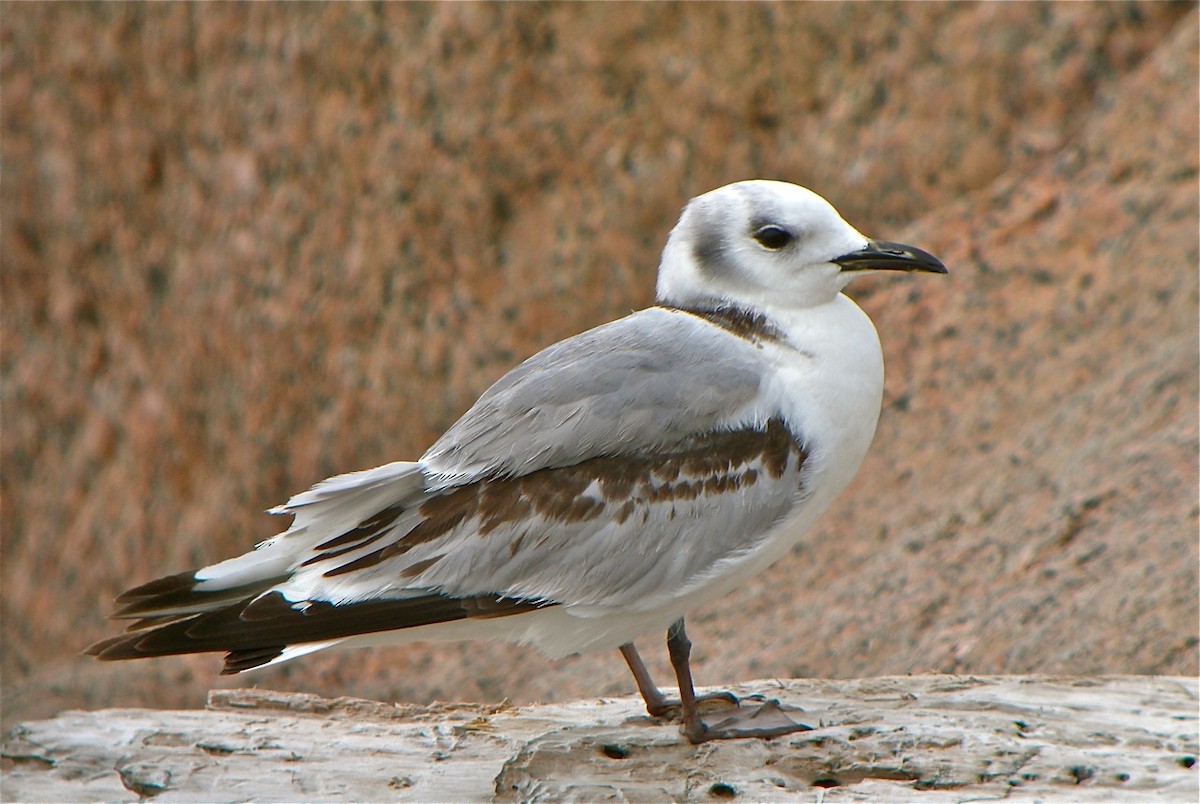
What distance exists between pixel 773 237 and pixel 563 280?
4302 millimetres

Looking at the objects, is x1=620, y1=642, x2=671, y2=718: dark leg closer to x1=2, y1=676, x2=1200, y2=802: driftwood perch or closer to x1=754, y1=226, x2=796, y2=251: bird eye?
x1=2, y1=676, x2=1200, y2=802: driftwood perch

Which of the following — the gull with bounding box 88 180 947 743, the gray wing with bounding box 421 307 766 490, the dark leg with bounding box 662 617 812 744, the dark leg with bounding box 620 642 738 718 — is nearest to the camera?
the gull with bounding box 88 180 947 743

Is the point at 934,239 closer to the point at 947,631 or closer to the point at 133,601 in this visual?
the point at 947,631

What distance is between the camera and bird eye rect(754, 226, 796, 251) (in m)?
4.27

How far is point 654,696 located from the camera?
450cm

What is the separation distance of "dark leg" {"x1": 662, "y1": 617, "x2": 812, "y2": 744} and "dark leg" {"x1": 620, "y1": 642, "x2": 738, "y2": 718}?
0.51ft

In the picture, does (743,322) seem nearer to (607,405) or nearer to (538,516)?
(607,405)

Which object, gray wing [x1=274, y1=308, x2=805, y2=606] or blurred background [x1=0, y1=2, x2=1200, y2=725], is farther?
blurred background [x1=0, y1=2, x2=1200, y2=725]

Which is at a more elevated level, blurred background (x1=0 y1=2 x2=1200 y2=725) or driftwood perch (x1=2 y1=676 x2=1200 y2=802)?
blurred background (x1=0 y1=2 x2=1200 y2=725)

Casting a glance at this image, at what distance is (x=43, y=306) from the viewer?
34.2 feet

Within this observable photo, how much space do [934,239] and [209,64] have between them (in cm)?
504

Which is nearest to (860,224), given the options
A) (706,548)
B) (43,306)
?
(706,548)

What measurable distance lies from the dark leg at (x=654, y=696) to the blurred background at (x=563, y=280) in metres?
1.64

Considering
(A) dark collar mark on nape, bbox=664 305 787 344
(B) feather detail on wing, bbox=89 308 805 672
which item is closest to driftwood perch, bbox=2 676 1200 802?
(B) feather detail on wing, bbox=89 308 805 672
